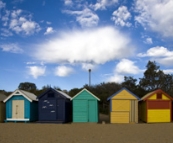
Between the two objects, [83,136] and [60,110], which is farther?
[60,110]

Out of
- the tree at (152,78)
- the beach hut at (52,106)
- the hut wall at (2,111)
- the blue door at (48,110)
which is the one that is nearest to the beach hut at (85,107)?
the beach hut at (52,106)

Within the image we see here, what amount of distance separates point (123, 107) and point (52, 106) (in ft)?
22.8

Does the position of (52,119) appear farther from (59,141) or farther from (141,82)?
(141,82)

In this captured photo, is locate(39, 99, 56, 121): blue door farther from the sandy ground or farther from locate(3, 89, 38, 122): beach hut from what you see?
the sandy ground

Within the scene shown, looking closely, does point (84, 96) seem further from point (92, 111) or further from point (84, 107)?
point (92, 111)

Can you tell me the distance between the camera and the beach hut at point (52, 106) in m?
25.3

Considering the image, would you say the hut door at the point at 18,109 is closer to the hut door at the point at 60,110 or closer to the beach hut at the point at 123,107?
the hut door at the point at 60,110

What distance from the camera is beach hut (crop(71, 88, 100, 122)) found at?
2494cm

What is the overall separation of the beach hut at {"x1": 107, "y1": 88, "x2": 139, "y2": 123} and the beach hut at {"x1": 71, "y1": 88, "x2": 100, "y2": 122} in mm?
1639

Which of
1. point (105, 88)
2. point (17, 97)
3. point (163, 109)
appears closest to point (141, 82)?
point (105, 88)

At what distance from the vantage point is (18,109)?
1016 inches

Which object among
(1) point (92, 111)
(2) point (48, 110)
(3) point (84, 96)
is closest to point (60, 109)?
(2) point (48, 110)

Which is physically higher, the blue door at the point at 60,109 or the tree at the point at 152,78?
the tree at the point at 152,78

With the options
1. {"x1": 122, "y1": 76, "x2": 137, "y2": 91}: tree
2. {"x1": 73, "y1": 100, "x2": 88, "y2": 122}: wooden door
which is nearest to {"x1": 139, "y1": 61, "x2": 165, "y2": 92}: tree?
{"x1": 122, "y1": 76, "x2": 137, "y2": 91}: tree
